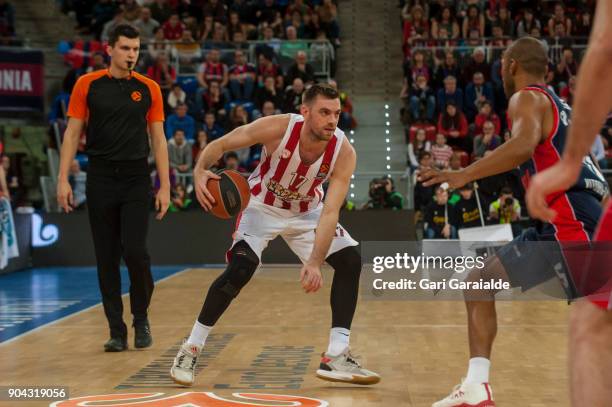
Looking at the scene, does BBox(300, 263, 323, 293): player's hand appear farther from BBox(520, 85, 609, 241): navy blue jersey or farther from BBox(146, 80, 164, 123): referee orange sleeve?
BBox(146, 80, 164, 123): referee orange sleeve

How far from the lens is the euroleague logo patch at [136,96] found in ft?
22.0

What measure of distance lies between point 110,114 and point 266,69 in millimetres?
11792

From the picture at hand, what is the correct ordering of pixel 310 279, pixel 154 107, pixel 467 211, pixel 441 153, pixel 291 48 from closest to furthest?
pixel 310 279, pixel 154 107, pixel 467 211, pixel 441 153, pixel 291 48

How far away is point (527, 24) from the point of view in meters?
19.7

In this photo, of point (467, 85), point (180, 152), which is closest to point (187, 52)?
point (180, 152)

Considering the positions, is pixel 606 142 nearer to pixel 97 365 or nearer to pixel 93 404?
pixel 97 365

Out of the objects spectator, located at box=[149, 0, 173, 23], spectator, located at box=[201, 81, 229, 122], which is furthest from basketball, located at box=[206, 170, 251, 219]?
spectator, located at box=[149, 0, 173, 23]


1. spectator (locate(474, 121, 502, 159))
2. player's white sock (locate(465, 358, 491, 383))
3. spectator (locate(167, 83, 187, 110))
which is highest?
player's white sock (locate(465, 358, 491, 383))

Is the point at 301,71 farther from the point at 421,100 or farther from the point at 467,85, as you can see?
the point at 467,85

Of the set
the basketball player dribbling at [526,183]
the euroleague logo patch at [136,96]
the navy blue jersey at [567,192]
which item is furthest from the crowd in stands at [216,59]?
the navy blue jersey at [567,192]

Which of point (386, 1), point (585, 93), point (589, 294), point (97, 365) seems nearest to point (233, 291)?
point (97, 365)

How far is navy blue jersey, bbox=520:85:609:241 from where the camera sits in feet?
14.1

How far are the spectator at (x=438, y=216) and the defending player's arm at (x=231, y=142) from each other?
826 centimetres

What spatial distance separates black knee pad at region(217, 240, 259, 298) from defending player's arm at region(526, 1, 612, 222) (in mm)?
3297
